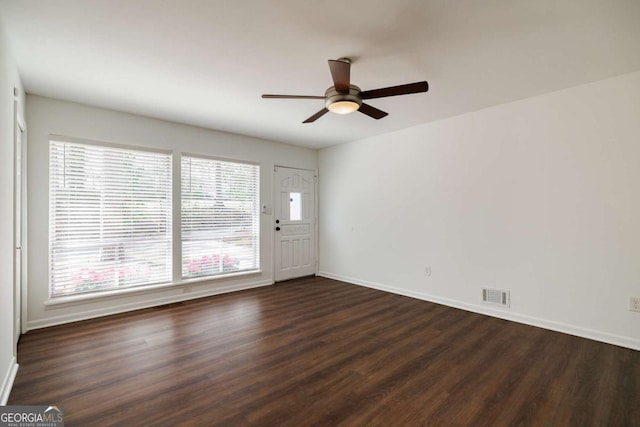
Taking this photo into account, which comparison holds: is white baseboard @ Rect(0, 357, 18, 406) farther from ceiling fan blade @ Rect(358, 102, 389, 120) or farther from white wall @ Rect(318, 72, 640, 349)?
white wall @ Rect(318, 72, 640, 349)

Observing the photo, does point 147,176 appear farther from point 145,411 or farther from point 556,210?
point 556,210

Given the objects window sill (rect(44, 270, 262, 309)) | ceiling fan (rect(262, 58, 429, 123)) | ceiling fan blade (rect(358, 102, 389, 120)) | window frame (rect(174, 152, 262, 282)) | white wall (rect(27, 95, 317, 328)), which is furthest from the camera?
window frame (rect(174, 152, 262, 282))

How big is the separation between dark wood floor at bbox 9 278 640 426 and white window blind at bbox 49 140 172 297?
23.1 inches

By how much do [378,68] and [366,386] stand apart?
2.65 meters

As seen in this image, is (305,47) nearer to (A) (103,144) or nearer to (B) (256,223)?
(A) (103,144)

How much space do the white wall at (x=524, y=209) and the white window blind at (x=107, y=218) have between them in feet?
10.7

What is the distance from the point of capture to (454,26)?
207cm

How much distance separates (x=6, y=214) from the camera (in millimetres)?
2100

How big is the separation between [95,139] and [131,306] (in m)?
2.16

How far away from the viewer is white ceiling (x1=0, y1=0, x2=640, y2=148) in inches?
75.5

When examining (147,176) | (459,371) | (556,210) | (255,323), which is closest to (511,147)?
(556,210)

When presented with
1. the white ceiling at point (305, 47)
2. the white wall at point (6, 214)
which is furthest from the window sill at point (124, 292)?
the white ceiling at point (305, 47)

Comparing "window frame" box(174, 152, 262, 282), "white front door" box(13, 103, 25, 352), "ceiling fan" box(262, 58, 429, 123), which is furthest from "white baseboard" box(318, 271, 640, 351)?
"white front door" box(13, 103, 25, 352)

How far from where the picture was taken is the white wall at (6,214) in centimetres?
195
